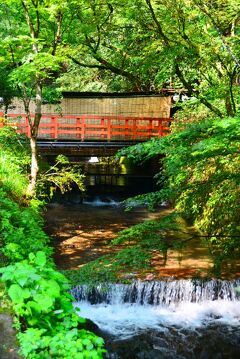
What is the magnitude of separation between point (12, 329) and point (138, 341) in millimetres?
5678

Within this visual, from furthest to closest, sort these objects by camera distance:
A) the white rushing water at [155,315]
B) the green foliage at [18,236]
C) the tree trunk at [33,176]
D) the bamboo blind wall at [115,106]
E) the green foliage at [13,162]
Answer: the bamboo blind wall at [115,106] < the tree trunk at [33,176] < the green foliage at [13,162] < the white rushing water at [155,315] < the green foliage at [18,236]

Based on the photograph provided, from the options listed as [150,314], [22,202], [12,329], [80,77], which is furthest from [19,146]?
[80,77]

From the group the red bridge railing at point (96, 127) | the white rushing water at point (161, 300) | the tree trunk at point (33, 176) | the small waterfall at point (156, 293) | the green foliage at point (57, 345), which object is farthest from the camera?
the red bridge railing at point (96, 127)

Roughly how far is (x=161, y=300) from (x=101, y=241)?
4.38 metres

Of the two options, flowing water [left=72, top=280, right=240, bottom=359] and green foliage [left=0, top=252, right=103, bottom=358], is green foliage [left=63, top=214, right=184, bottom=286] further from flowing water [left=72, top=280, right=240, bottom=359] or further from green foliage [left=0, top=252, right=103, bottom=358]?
green foliage [left=0, top=252, right=103, bottom=358]

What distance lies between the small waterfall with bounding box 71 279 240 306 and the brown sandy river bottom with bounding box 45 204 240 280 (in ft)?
1.51

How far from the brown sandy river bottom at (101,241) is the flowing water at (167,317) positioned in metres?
0.58

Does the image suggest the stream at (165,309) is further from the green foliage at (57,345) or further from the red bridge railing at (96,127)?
the red bridge railing at (96,127)

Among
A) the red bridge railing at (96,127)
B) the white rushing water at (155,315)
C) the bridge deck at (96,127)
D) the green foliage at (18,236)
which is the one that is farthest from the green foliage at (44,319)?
the bridge deck at (96,127)

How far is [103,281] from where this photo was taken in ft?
31.5

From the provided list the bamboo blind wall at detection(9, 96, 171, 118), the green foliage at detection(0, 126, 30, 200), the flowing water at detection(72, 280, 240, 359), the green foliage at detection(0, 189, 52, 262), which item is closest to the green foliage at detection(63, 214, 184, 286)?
the green foliage at detection(0, 189, 52, 262)

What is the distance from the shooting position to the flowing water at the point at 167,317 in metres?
8.13

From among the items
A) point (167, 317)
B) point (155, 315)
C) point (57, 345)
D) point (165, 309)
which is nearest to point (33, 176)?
point (155, 315)

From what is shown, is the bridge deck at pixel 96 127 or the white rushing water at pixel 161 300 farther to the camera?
the bridge deck at pixel 96 127
